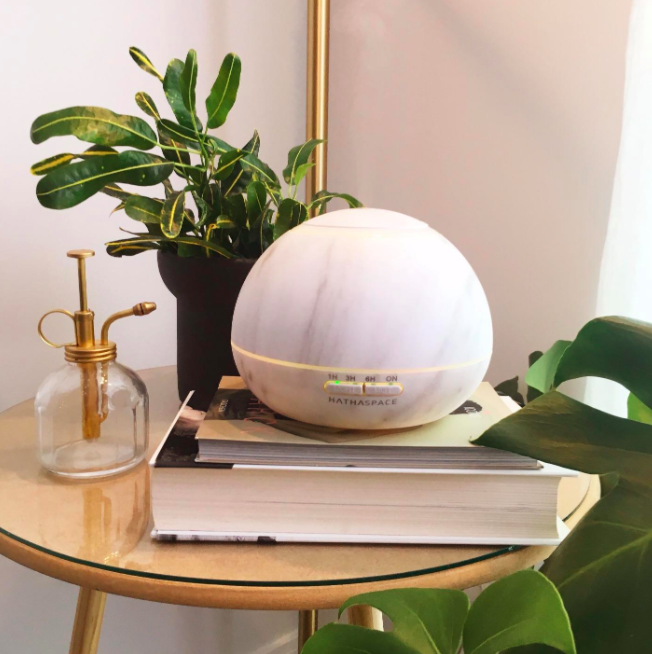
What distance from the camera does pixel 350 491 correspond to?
16.9 inches

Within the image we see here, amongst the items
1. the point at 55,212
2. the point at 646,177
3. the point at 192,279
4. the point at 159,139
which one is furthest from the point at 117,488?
the point at 646,177

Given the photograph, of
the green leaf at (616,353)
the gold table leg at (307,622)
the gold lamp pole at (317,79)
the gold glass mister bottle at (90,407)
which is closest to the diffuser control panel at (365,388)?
the green leaf at (616,353)

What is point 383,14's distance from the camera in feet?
3.63

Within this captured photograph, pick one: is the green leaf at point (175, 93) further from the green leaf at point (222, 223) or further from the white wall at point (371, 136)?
the white wall at point (371, 136)

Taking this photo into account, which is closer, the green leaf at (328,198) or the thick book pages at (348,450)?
the thick book pages at (348,450)

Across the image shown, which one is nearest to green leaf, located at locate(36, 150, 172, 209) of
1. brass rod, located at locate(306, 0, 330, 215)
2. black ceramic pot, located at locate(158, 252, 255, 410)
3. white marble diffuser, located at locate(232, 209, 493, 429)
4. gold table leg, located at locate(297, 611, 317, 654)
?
black ceramic pot, located at locate(158, 252, 255, 410)

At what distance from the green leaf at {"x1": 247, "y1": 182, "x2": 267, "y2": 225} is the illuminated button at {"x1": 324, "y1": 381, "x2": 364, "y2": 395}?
29cm

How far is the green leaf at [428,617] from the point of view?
27 cm

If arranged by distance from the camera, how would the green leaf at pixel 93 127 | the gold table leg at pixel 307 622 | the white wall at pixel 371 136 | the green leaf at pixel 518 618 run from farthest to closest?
the gold table leg at pixel 307 622, the white wall at pixel 371 136, the green leaf at pixel 93 127, the green leaf at pixel 518 618

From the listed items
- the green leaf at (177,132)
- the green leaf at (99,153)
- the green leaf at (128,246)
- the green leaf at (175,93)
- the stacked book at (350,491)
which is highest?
the green leaf at (175,93)

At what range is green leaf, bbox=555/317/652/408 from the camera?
33cm

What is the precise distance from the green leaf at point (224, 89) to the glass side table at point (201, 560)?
363mm

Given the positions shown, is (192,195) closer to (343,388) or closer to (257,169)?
(257,169)

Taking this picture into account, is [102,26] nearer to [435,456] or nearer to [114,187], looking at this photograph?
[114,187]
